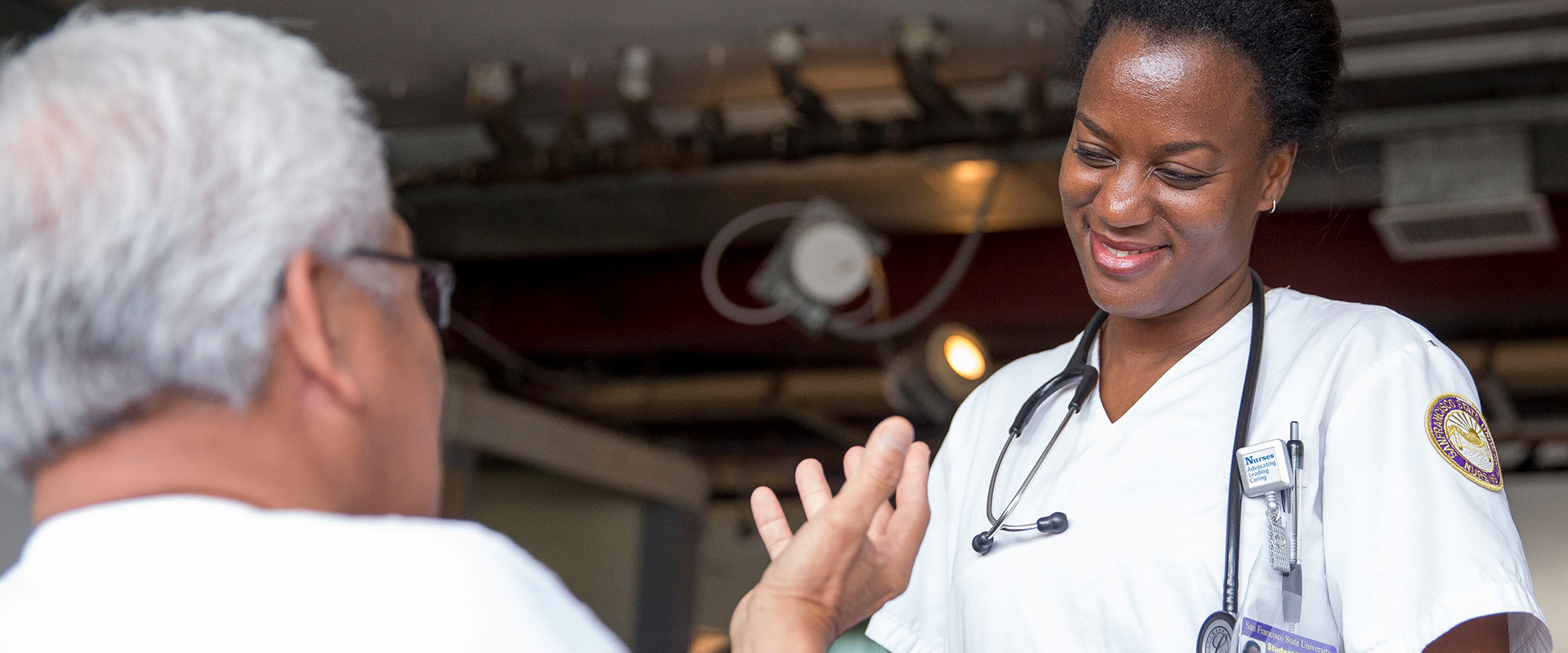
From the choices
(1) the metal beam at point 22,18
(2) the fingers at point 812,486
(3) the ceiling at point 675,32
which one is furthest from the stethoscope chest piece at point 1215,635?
(1) the metal beam at point 22,18

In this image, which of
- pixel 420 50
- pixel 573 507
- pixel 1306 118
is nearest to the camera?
pixel 1306 118

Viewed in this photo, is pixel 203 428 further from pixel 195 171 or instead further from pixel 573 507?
pixel 573 507

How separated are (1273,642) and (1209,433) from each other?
0.74 feet

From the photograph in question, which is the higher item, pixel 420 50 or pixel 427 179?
pixel 420 50

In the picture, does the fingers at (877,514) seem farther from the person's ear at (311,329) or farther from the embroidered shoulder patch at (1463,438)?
the embroidered shoulder patch at (1463,438)

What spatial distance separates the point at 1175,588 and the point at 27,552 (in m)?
0.85

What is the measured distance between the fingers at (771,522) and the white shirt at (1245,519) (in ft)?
0.92

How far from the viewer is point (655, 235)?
457 cm

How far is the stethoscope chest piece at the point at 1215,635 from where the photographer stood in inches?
41.9

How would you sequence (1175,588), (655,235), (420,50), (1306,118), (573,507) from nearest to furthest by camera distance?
1. (1175,588)
2. (1306,118)
3. (420,50)
4. (655,235)
5. (573,507)

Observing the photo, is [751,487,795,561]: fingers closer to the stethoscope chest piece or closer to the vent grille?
the stethoscope chest piece

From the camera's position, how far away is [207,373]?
75 centimetres

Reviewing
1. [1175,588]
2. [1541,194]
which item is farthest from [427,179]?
[1175,588]

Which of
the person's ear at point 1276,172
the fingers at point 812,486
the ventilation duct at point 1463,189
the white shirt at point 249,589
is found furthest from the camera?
the ventilation duct at point 1463,189
